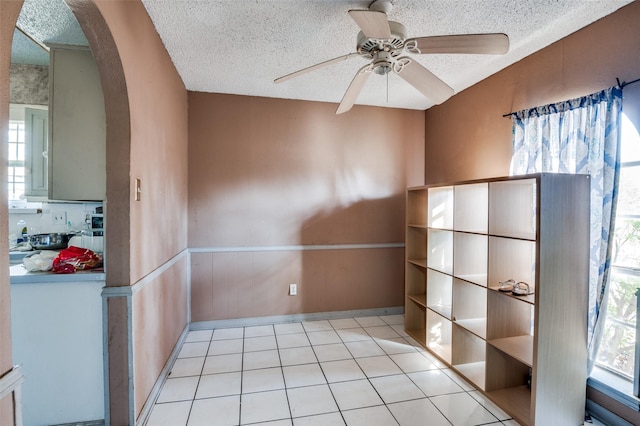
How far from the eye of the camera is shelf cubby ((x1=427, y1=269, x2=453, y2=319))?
2801mm

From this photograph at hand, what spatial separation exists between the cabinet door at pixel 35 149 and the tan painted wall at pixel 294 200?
3.85 feet

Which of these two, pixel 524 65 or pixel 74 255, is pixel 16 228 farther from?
pixel 524 65

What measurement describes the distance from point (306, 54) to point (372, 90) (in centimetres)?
99

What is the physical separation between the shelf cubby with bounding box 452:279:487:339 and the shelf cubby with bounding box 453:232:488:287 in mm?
100

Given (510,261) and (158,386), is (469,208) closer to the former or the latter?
(510,261)

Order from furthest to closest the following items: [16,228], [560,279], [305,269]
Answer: [305,269]
[16,228]
[560,279]

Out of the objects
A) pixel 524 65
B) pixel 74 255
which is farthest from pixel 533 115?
pixel 74 255

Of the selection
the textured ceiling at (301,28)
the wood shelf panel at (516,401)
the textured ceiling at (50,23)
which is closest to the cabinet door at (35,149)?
the textured ceiling at (301,28)

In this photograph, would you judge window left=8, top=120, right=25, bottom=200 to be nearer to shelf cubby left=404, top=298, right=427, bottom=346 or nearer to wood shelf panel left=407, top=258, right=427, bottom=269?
wood shelf panel left=407, top=258, right=427, bottom=269

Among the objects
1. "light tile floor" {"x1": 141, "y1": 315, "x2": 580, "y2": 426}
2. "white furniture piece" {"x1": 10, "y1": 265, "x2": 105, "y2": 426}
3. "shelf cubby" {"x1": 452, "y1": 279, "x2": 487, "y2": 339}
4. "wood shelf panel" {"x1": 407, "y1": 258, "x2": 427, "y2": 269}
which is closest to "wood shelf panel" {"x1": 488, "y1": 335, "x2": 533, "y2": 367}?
Answer: "shelf cubby" {"x1": 452, "y1": 279, "x2": 487, "y2": 339}

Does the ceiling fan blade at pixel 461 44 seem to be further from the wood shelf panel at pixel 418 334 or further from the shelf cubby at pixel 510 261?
the wood shelf panel at pixel 418 334

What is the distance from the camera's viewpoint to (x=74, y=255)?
5.57 feet

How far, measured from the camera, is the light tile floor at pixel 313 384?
1.87 m

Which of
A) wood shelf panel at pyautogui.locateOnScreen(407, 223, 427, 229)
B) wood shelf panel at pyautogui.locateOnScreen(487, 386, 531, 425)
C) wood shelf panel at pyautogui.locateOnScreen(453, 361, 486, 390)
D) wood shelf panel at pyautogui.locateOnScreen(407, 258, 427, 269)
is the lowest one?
wood shelf panel at pyautogui.locateOnScreen(487, 386, 531, 425)
